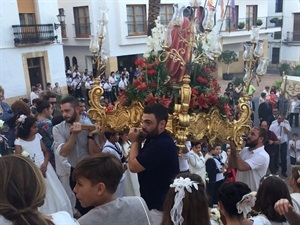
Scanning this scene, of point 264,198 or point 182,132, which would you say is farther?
point 182,132

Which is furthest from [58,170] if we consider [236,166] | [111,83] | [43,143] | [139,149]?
[111,83]

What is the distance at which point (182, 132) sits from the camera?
11.0 feet

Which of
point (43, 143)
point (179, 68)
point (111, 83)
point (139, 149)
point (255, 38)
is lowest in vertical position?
point (111, 83)

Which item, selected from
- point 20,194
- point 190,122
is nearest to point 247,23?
point 190,122

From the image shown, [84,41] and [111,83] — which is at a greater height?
[84,41]

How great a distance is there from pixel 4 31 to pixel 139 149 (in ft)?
44.2

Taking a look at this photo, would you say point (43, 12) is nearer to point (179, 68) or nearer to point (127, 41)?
point (127, 41)

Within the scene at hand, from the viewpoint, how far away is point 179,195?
6.96 feet

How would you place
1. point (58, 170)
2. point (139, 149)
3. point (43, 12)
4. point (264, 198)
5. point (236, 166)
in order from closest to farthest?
point (264, 198) → point (139, 149) → point (236, 166) → point (58, 170) → point (43, 12)

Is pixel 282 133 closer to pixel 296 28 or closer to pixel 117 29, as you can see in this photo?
pixel 117 29

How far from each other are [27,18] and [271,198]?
15.2 metres

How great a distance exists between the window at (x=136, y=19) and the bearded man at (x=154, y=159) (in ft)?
54.3

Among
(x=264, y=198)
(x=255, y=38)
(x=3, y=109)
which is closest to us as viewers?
(x=264, y=198)

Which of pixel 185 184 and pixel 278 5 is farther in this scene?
pixel 278 5
